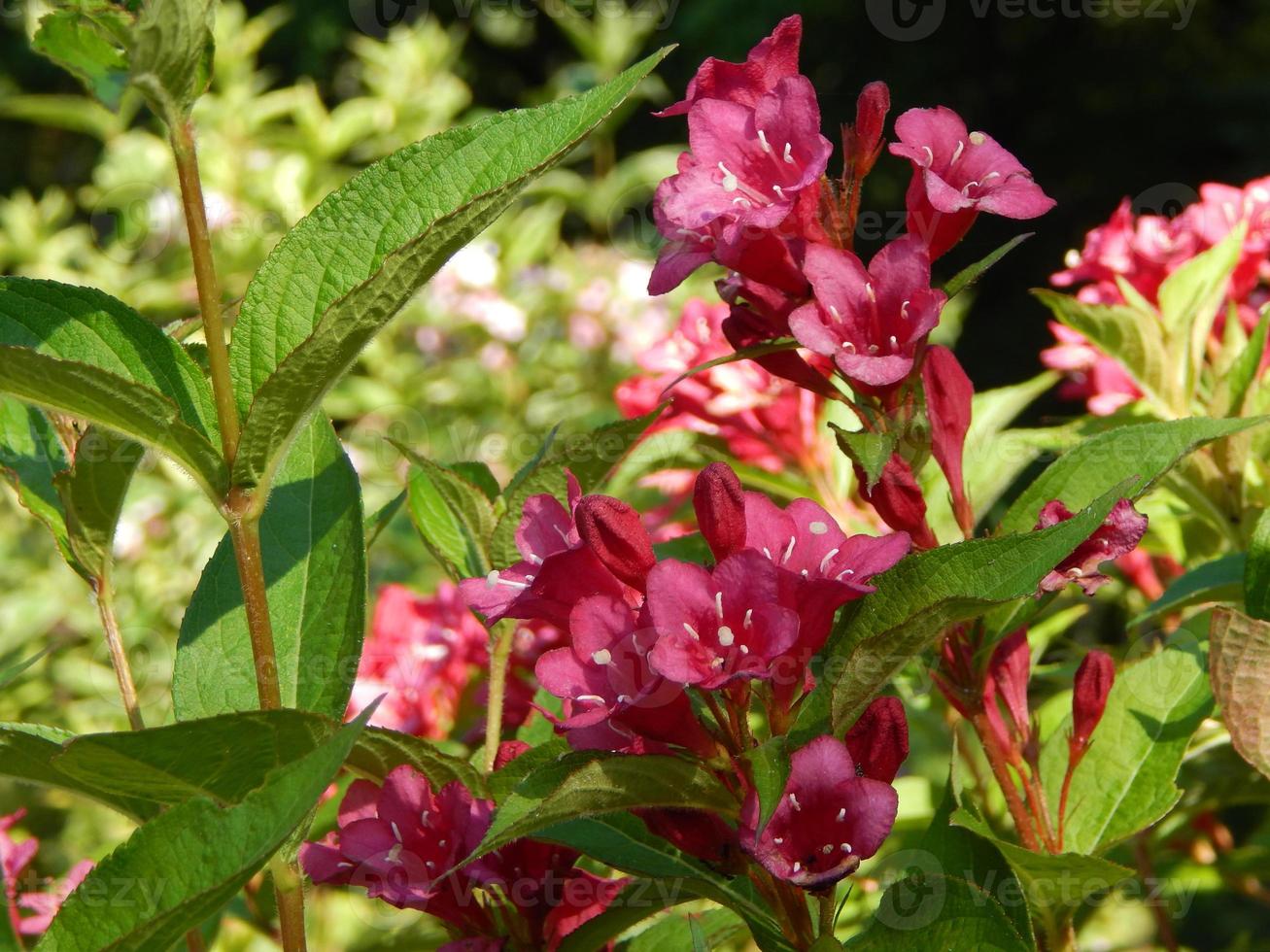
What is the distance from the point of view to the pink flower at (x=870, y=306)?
801 mm

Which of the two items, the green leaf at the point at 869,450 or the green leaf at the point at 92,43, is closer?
the green leaf at the point at 92,43

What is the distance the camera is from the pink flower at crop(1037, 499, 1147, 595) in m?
0.79

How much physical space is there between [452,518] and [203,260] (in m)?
0.45

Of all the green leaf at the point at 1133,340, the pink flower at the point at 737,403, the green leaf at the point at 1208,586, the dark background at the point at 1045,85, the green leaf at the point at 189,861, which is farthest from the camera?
the dark background at the point at 1045,85

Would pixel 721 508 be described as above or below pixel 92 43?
below

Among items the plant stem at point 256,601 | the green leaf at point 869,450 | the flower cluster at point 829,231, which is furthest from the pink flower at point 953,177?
the plant stem at point 256,601

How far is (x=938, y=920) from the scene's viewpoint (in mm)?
711

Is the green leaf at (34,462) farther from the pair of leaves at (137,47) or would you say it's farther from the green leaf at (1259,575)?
the green leaf at (1259,575)

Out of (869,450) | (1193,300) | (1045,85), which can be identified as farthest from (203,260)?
(1045,85)

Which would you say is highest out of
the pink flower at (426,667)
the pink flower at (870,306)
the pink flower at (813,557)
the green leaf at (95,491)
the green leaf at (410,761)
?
the green leaf at (95,491)

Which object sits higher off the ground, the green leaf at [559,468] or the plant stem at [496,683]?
the green leaf at [559,468]

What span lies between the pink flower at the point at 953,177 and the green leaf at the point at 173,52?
1.41 ft

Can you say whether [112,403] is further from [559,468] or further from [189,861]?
[559,468]

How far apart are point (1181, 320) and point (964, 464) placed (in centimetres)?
40
